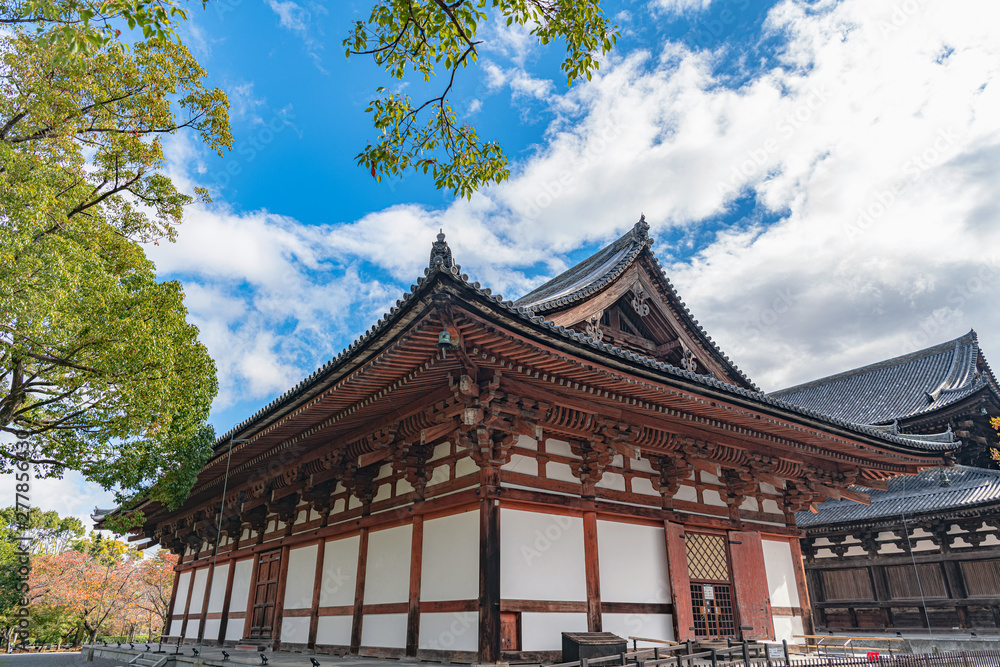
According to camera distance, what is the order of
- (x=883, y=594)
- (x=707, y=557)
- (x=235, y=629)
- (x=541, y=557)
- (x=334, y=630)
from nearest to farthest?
(x=541, y=557) → (x=334, y=630) → (x=707, y=557) → (x=235, y=629) → (x=883, y=594)

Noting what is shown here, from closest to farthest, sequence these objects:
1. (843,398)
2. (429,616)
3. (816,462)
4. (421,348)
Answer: (421,348) < (429,616) < (816,462) < (843,398)

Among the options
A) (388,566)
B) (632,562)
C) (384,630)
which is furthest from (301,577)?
(632,562)

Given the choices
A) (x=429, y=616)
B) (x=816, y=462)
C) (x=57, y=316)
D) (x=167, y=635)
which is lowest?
(x=167, y=635)

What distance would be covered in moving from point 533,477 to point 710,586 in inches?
196

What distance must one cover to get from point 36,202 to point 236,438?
19.0 feet

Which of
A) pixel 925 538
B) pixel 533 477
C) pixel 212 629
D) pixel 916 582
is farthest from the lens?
pixel 925 538

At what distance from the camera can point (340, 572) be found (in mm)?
→ 12008

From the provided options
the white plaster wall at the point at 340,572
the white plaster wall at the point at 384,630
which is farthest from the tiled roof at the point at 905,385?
the white plaster wall at the point at 340,572

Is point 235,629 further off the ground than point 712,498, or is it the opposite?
point 712,498

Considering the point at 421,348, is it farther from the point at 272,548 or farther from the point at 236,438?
the point at 272,548

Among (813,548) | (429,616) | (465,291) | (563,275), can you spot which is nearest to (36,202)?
(465,291)

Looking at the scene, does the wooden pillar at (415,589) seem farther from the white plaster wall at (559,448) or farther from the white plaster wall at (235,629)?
the white plaster wall at (235,629)

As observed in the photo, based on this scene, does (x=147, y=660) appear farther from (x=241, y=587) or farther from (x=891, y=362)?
(x=891, y=362)

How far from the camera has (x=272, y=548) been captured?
48.9ft
